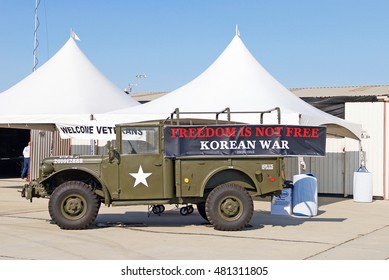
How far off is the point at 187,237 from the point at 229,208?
41.0 inches

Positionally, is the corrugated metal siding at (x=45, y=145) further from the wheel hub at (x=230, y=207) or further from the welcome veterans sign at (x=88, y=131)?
the wheel hub at (x=230, y=207)

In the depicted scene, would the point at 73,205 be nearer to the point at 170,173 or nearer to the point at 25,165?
the point at 170,173

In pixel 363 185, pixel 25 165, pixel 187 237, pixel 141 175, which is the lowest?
pixel 187 237

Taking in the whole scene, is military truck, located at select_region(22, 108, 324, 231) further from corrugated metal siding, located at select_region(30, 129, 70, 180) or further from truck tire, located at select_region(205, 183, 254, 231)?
corrugated metal siding, located at select_region(30, 129, 70, 180)

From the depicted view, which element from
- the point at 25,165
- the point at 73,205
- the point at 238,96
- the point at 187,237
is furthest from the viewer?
the point at 25,165

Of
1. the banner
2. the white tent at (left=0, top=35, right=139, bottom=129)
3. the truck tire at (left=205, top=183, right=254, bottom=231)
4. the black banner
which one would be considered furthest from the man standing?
the truck tire at (left=205, top=183, right=254, bottom=231)

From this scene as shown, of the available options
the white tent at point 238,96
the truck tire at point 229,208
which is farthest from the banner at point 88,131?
the truck tire at point 229,208

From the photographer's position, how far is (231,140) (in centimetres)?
1117

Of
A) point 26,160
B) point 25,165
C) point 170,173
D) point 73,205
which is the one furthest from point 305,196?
point 25,165

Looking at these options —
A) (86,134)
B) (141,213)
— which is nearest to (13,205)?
(86,134)

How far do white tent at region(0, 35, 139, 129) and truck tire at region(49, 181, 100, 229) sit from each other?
23.3 feet

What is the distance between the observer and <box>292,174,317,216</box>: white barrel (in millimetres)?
13859

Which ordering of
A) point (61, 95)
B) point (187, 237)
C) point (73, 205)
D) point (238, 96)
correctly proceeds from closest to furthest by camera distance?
1. point (187, 237)
2. point (73, 205)
3. point (238, 96)
4. point (61, 95)
